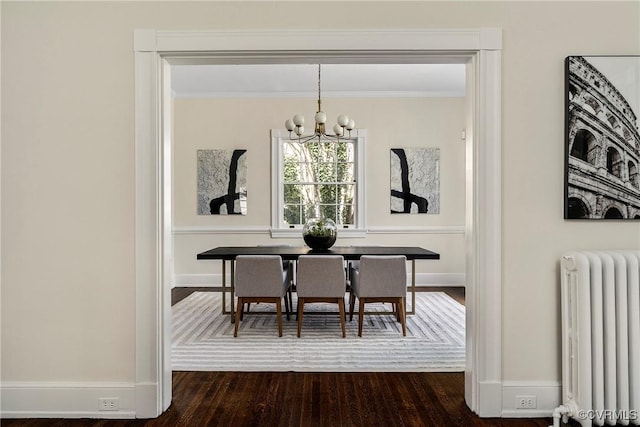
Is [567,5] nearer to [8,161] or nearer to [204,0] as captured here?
[204,0]

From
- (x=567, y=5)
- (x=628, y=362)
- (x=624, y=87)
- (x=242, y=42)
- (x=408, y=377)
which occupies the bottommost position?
(x=408, y=377)

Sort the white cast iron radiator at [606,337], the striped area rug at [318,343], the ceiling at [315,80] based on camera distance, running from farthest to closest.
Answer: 1. the ceiling at [315,80]
2. the striped area rug at [318,343]
3. the white cast iron radiator at [606,337]

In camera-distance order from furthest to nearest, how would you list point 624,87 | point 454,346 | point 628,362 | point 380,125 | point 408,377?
point 380,125, point 454,346, point 408,377, point 624,87, point 628,362

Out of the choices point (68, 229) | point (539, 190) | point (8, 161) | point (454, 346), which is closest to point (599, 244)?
point (539, 190)

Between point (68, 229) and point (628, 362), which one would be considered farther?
point (68, 229)

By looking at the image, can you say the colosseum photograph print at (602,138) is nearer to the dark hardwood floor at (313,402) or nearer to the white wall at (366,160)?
the dark hardwood floor at (313,402)

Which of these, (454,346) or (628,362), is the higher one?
(628,362)

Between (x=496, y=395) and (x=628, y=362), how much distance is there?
0.64 meters

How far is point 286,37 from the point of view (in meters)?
2.09

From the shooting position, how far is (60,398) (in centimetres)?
211

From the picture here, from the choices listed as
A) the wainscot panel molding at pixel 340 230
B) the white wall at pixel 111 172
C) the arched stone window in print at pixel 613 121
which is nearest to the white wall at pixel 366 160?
the wainscot panel molding at pixel 340 230

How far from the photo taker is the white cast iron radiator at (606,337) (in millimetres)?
1896

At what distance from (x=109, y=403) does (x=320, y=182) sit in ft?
13.2

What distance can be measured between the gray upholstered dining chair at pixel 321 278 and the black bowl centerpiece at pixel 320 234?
53 centimetres
